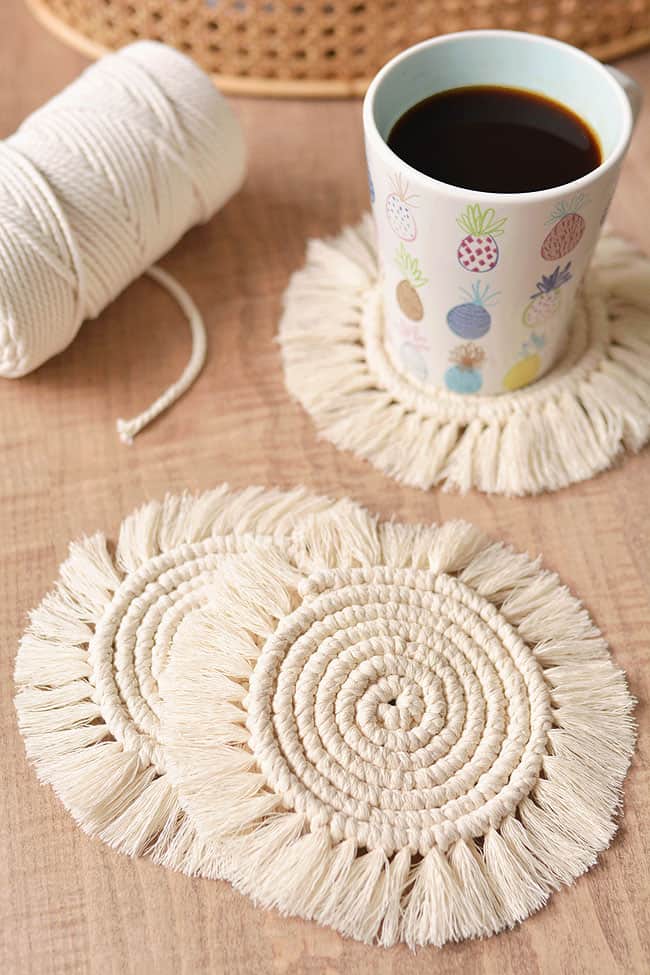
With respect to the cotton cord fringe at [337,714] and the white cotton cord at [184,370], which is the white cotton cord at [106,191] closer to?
the white cotton cord at [184,370]

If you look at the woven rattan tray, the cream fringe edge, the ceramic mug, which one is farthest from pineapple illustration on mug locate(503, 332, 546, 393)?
the woven rattan tray

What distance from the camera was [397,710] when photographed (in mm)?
435

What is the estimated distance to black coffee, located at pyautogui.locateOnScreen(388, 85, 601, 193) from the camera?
1.56ft

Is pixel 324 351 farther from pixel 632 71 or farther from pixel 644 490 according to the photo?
pixel 632 71

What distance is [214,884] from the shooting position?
408 mm

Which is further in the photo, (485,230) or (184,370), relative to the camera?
(184,370)

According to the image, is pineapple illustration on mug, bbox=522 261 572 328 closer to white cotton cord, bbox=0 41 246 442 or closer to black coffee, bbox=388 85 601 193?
black coffee, bbox=388 85 601 193

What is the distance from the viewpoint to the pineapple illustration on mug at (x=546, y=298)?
1.57 feet

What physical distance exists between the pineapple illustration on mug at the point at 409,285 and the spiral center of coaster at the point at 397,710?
133 mm

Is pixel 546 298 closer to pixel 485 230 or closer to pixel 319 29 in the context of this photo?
pixel 485 230

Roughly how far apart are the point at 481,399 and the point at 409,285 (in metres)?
0.08

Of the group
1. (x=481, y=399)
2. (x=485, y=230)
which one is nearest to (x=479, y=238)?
(x=485, y=230)

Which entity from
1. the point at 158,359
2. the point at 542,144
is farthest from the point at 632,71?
the point at 158,359

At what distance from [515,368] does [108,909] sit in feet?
1.04
